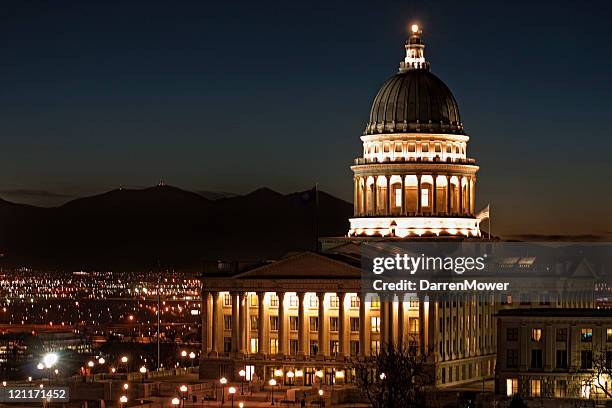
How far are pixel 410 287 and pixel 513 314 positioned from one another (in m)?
9.23

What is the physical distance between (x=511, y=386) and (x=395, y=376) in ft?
68.4

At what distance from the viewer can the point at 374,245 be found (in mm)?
195750

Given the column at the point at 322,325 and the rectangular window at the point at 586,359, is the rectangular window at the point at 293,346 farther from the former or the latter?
the rectangular window at the point at 586,359

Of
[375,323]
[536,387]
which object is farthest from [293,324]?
[536,387]

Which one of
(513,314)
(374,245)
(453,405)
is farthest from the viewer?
(374,245)

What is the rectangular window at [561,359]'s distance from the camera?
17774 cm

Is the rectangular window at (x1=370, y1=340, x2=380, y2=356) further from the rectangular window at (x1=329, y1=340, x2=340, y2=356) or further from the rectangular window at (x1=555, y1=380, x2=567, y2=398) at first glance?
the rectangular window at (x1=555, y1=380, x2=567, y2=398)

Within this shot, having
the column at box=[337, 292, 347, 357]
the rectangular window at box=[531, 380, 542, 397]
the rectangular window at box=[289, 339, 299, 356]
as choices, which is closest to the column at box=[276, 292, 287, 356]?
the rectangular window at box=[289, 339, 299, 356]

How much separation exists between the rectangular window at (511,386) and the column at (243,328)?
81.9ft

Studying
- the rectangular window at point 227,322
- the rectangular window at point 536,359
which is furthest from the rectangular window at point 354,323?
the rectangular window at point 536,359

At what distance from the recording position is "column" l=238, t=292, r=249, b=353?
190 m

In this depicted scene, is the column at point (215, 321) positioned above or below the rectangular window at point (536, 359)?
above

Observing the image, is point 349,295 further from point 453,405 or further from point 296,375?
point 453,405

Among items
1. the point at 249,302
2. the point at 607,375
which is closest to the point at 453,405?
the point at 607,375
